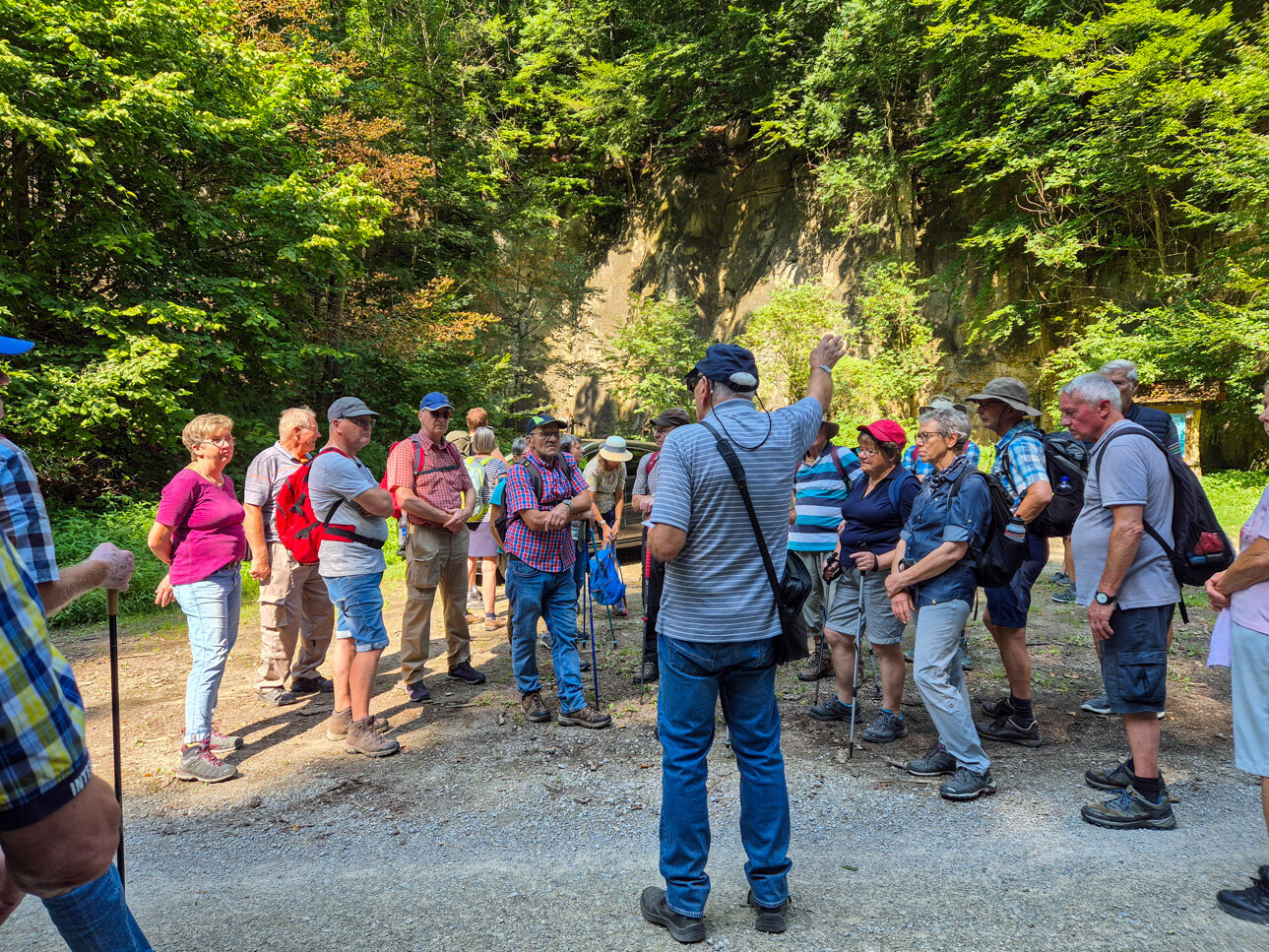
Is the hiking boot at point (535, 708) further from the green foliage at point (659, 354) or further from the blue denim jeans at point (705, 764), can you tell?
the green foliage at point (659, 354)

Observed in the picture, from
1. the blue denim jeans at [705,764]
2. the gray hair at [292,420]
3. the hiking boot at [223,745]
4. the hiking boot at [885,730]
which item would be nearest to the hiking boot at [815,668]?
the hiking boot at [885,730]

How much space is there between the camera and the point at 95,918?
185 cm

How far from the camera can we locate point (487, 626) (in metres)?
7.73

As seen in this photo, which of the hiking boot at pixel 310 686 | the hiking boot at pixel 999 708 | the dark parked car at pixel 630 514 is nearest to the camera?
the hiking boot at pixel 999 708

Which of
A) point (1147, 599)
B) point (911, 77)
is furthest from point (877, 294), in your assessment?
point (1147, 599)

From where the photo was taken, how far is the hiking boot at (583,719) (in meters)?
4.98

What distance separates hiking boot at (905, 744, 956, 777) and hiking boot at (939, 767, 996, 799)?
0.18 metres

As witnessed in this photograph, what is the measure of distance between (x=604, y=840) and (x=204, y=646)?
8.84ft

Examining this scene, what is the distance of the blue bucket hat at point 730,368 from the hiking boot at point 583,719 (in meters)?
2.92

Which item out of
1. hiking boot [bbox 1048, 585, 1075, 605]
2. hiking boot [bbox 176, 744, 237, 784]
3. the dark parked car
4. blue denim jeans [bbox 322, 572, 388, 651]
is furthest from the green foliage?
hiking boot [bbox 176, 744, 237, 784]

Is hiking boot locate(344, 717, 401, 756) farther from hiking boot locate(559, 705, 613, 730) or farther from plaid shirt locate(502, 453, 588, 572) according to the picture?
plaid shirt locate(502, 453, 588, 572)

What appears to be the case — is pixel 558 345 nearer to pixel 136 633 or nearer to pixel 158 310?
pixel 158 310

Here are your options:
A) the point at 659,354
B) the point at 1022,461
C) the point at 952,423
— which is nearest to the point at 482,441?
the point at 952,423

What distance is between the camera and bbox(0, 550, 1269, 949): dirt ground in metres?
2.84
